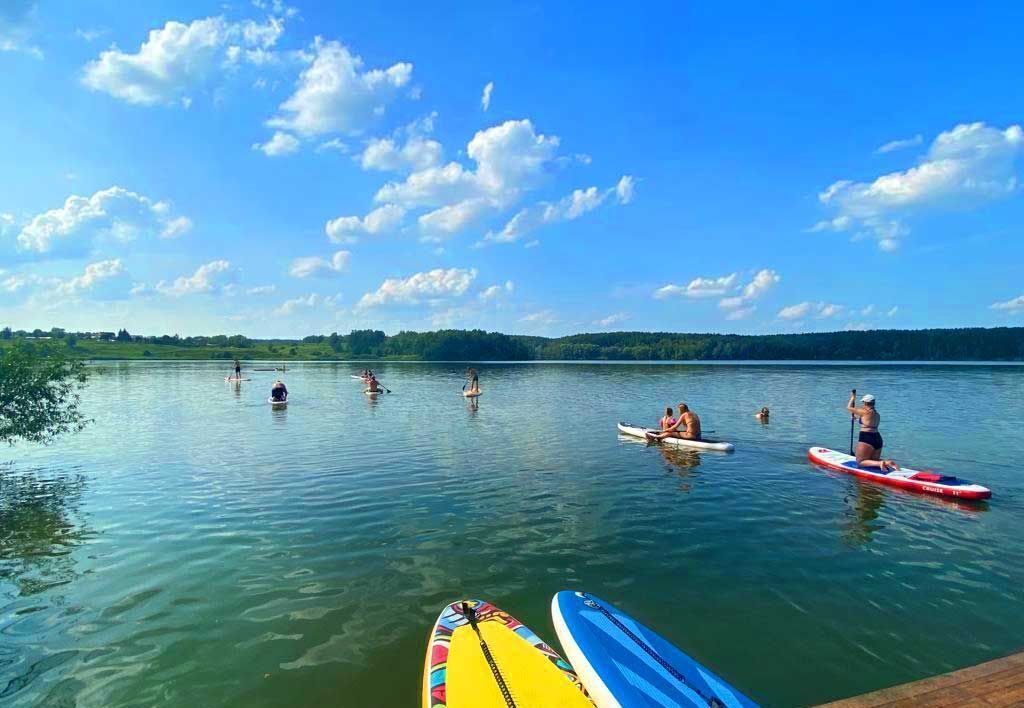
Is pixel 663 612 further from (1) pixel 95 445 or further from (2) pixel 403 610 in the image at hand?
(1) pixel 95 445

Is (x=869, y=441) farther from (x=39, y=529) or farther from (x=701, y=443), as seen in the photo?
(x=39, y=529)

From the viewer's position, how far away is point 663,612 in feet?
30.3

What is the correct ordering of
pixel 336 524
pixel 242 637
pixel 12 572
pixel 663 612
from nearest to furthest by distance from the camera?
1. pixel 242 637
2. pixel 663 612
3. pixel 12 572
4. pixel 336 524

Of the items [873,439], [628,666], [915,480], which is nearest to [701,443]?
[873,439]

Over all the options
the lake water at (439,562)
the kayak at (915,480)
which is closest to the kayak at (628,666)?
the lake water at (439,562)

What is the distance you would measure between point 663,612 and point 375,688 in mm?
5216

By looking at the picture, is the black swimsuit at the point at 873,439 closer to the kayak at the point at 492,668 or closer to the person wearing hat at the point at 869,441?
the person wearing hat at the point at 869,441

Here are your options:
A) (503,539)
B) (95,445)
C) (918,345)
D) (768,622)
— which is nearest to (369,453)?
(503,539)

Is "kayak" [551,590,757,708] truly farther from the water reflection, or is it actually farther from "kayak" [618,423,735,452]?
"kayak" [618,423,735,452]

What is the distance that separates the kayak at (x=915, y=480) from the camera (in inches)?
635

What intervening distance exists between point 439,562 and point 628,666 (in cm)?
581

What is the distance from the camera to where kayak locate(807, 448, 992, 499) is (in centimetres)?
1614

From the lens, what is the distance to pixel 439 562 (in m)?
11.4

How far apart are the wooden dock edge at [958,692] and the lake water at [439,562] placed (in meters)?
1.13
